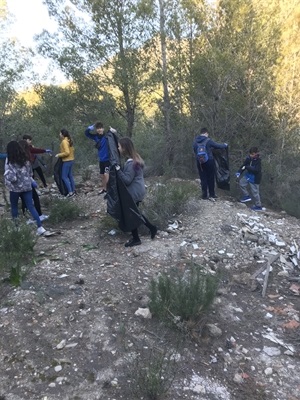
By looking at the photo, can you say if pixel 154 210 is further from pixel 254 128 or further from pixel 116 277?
pixel 254 128

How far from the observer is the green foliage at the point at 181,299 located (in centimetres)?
354

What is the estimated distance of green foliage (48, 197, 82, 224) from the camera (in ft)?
21.0

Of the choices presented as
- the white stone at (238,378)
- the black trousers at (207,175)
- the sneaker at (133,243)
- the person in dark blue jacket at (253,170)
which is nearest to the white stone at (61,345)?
the white stone at (238,378)

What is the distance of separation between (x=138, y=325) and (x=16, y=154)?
3217 mm

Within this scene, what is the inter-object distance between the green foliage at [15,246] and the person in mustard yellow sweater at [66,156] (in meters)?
2.78

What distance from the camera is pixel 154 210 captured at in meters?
6.31

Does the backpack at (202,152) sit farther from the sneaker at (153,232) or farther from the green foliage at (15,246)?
the green foliage at (15,246)

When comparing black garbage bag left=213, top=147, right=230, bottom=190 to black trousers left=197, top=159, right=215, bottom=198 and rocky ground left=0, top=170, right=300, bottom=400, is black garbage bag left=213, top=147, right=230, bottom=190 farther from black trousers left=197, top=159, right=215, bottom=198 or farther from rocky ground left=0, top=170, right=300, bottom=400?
rocky ground left=0, top=170, right=300, bottom=400

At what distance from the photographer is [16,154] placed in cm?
527

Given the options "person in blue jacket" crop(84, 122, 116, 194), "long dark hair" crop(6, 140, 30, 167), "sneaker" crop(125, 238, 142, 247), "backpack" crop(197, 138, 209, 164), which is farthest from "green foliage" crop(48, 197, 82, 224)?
"backpack" crop(197, 138, 209, 164)

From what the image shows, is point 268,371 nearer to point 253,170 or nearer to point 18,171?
point 18,171

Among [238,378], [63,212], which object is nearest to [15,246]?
[63,212]

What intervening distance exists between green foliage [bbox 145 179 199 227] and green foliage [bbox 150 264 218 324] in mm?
2414

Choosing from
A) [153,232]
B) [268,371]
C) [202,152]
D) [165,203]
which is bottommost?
[268,371]
